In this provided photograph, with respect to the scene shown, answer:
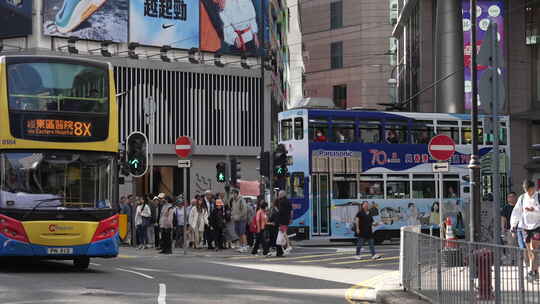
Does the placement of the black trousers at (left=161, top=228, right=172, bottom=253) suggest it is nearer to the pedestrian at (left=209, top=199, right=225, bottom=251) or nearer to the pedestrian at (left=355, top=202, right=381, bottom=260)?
the pedestrian at (left=209, top=199, right=225, bottom=251)

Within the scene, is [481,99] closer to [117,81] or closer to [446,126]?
[446,126]

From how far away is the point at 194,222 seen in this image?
31.5 meters

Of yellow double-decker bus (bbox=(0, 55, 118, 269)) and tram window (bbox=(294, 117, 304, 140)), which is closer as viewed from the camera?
yellow double-decker bus (bbox=(0, 55, 118, 269))

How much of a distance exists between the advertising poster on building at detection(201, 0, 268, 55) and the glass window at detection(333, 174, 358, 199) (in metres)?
27.5

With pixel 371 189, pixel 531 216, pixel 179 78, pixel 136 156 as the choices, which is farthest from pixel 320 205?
pixel 179 78

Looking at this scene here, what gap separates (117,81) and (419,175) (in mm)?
26803

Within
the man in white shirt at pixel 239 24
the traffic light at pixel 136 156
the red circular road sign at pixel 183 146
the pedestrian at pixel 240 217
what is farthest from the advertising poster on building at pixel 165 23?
the red circular road sign at pixel 183 146

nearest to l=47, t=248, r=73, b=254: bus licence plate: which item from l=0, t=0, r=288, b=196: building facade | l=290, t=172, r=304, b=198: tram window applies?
l=290, t=172, r=304, b=198: tram window

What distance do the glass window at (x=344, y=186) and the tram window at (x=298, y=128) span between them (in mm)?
1805

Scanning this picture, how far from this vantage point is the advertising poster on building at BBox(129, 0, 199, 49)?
58.3 meters

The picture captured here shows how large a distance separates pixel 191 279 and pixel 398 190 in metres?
17.3

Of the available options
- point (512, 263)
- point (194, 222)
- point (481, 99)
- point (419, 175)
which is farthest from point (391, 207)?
point (512, 263)

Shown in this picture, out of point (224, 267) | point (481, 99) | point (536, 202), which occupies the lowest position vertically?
point (224, 267)

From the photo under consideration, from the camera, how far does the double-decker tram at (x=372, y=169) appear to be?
33.4 metres
